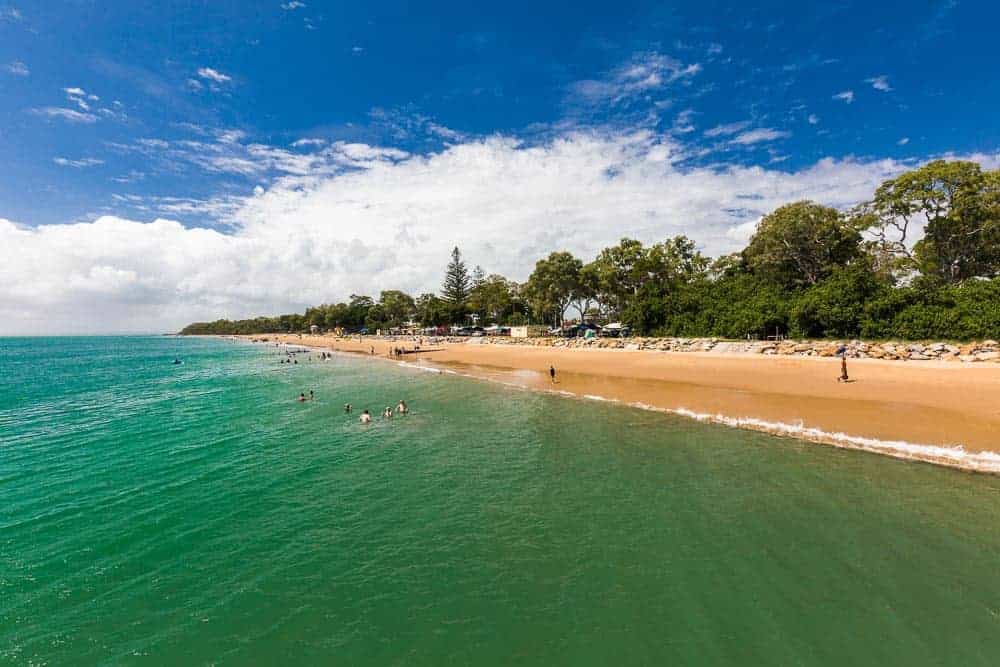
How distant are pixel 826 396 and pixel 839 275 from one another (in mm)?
21567

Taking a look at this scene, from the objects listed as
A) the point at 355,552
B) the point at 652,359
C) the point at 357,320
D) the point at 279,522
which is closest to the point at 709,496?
the point at 355,552

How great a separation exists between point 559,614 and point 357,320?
13746cm

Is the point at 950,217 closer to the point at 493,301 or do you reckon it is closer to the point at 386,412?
the point at 386,412

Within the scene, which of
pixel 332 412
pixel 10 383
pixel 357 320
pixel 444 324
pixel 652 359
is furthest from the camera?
pixel 357 320

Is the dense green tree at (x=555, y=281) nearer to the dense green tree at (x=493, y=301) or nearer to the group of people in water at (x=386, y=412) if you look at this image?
the dense green tree at (x=493, y=301)

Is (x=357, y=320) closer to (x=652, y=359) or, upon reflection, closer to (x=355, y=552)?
(x=652, y=359)

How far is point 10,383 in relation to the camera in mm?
42750

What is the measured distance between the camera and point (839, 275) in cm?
3525

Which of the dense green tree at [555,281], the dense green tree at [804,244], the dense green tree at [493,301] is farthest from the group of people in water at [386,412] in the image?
the dense green tree at [493,301]

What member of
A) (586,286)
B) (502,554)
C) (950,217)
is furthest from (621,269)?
(502,554)

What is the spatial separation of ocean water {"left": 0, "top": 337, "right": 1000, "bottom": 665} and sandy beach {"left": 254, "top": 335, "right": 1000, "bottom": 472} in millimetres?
1498

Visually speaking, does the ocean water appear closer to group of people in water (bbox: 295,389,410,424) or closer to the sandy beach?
the sandy beach

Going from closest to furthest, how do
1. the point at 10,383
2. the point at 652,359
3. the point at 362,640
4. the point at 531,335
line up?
1. the point at 362,640
2. the point at 652,359
3. the point at 10,383
4. the point at 531,335

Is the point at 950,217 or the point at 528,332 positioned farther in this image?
the point at 528,332
